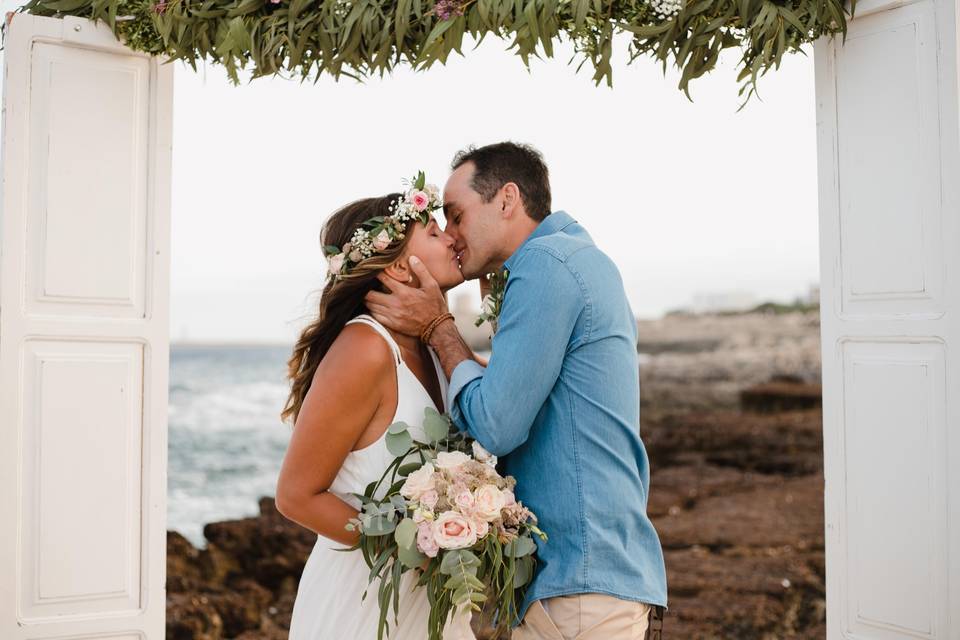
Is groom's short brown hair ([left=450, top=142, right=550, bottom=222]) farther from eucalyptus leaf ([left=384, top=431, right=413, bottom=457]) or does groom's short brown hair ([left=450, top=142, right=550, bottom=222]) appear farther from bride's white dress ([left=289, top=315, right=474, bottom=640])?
eucalyptus leaf ([left=384, top=431, right=413, bottom=457])

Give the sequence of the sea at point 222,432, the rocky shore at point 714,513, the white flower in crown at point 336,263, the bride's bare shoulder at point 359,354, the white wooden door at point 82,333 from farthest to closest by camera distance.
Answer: the sea at point 222,432
the rocky shore at point 714,513
the white wooden door at point 82,333
the white flower in crown at point 336,263
the bride's bare shoulder at point 359,354

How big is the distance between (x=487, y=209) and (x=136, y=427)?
4.92 ft

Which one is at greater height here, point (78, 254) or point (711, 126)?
point (711, 126)

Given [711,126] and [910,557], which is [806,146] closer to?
[711,126]

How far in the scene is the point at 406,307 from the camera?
2.79 m

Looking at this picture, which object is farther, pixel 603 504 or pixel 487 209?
pixel 487 209

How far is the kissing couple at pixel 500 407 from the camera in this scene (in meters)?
2.55

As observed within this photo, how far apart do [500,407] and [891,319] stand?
1.39 m

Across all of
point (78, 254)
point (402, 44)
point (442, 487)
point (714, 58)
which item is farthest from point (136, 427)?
point (714, 58)

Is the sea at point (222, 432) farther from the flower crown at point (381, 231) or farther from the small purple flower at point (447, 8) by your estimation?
the small purple flower at point (447, 8)

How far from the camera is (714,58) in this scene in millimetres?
3055

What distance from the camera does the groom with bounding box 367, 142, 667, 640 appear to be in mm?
2516

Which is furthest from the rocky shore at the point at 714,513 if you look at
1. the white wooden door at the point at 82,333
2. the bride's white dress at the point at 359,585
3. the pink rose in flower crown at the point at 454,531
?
the pink rose in flower crown at the point at 454,531

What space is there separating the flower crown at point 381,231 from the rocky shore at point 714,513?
263 inches
